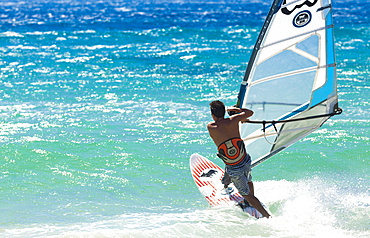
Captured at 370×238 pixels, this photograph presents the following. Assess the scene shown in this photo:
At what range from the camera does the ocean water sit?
5.54 meters

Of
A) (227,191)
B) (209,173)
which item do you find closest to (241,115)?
(227,191)

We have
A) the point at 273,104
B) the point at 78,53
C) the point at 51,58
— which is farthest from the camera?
the point at 78,53

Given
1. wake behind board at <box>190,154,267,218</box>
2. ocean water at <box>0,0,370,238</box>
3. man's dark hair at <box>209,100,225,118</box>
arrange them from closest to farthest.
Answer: man's dark hair at <box>209,100,225,118</box> → ocean water at <box>0,0,370,238</box> → wake behind board at <box>190,154,267,218</box>

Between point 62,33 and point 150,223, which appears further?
point 62,33

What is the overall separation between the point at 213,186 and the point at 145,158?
5.69 feet

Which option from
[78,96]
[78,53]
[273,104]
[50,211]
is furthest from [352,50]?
[50,211]

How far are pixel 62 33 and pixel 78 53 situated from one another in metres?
7.64

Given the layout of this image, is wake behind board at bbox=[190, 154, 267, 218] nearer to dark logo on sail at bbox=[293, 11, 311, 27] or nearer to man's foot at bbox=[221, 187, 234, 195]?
man's foot at bbox=[221, 187, 234, 195]

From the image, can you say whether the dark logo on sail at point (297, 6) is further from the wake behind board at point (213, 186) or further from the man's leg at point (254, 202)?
the wake behind board at point (213, 186)

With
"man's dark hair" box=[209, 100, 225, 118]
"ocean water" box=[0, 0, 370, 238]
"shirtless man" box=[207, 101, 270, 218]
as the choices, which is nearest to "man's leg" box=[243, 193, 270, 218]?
"shirtless man" box=[207, 101, 270, 218]

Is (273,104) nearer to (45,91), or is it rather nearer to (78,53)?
(45,91)

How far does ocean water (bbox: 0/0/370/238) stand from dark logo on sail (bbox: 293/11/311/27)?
6.49 ft

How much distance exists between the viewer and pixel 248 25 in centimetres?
2880

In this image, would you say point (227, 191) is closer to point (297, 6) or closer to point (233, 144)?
point (233, 144)
